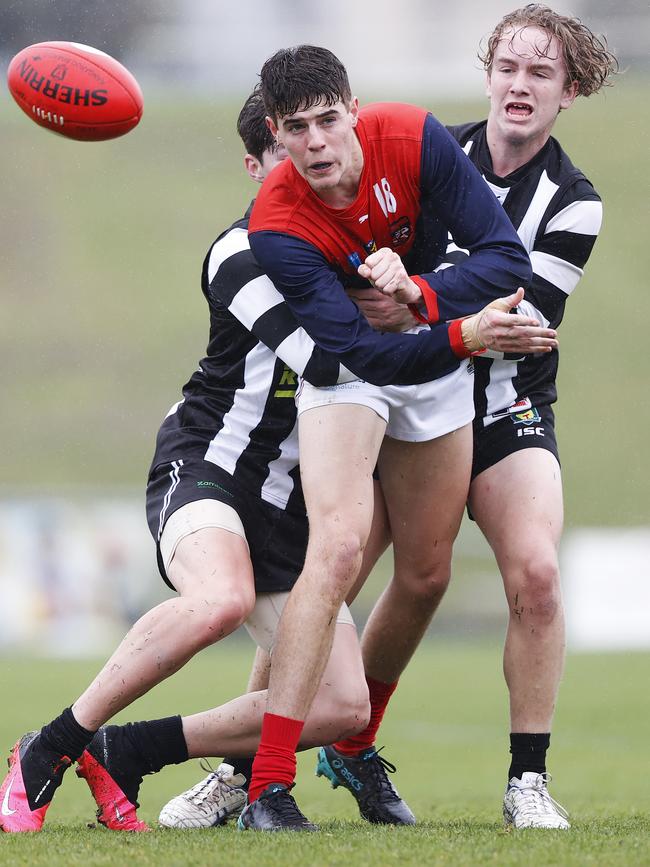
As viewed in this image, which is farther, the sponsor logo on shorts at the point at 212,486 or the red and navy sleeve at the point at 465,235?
the sponsor logo on shorts at the point at 212,486

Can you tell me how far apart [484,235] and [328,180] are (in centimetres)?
43

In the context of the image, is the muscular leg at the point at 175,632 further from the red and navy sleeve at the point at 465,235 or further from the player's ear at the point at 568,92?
the player's ear at the point at 568,92

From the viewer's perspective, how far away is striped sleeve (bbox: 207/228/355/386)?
3.60m

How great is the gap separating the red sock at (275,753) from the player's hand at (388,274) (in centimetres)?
111

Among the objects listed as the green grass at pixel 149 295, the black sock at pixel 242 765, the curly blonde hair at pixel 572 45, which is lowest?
the black sock at pixel 242 765

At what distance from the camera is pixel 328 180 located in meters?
3.54

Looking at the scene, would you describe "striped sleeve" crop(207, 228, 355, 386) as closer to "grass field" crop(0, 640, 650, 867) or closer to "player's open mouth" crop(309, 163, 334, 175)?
"player's open mouth" crop(309, 163, 334, 175)

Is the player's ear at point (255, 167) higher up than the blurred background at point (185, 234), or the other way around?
the blurred background at point (185, 234)

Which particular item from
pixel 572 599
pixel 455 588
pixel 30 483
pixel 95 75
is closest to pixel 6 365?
pixel 30 483

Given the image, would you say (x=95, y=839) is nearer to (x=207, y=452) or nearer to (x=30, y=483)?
(x=207, y=452)

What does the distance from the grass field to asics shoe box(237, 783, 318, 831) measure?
0.19 feet

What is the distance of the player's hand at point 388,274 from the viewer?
338cm

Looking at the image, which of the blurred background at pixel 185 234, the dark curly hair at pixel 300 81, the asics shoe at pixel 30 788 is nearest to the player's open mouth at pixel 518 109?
the dark curly hair at pixel 300 81

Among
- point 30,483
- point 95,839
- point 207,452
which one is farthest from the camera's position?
point 30,483
